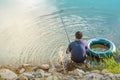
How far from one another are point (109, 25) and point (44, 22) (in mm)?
2384

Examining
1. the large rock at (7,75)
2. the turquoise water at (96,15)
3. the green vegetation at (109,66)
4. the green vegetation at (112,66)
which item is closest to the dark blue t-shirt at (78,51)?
the green vegetation at (109,66)

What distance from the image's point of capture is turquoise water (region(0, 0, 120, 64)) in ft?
31.9

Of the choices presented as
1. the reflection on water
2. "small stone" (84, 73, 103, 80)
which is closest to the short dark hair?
the reflection on water

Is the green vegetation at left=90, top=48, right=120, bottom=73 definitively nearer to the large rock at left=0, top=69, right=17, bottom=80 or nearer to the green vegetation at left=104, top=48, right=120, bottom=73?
the green vegetation at left=104, top=48, right=120, bottom=73

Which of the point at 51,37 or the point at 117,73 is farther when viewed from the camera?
the point at 51,37

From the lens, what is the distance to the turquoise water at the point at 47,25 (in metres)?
9.72

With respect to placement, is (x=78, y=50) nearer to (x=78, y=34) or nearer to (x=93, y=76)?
(x=78, y=34)

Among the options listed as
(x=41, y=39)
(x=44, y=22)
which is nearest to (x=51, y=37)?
(x=41, y=39)

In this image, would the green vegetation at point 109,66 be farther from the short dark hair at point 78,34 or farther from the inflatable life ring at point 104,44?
the short dark hair at point 78,34

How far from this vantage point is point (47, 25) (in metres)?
11.4

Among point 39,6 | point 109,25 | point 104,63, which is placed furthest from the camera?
point 39,6

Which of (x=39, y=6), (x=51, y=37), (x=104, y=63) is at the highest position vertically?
(x=39, y=6)

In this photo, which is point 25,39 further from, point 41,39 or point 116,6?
point 116,6

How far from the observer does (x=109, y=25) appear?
441 inches
